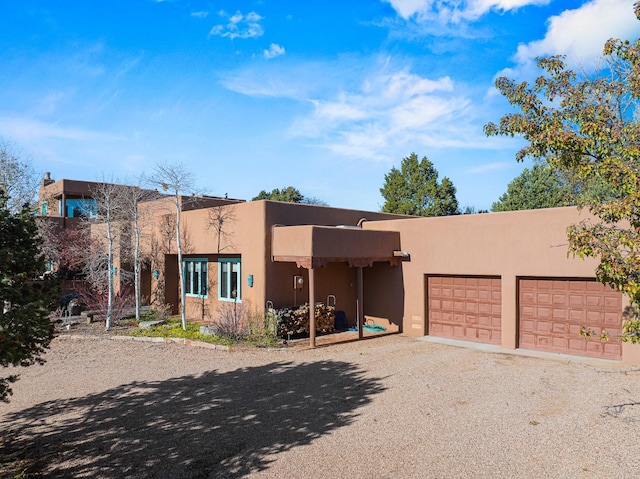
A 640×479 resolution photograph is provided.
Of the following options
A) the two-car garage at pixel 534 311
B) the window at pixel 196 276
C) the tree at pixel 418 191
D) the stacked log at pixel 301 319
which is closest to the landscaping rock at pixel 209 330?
the stacked log at pixel 301 319

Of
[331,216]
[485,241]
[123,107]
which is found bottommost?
[485,241]

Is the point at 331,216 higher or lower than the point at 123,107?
lower

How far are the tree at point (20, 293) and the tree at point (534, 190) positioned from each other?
2827 cm

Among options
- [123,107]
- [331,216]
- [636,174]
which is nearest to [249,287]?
[331,216]

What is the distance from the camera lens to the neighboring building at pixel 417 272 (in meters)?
11.3

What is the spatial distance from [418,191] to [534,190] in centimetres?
947

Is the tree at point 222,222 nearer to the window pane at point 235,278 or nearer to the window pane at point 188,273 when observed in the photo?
the window pane at point 235,278

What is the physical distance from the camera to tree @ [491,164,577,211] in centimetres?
2866

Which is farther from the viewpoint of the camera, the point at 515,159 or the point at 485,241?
the point at 485,241

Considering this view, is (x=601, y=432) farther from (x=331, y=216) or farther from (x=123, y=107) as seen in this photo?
(x=123, y=107)

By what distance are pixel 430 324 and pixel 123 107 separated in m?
11.9

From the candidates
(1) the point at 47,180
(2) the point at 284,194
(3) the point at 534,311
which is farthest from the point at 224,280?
(2) the point at 284,194

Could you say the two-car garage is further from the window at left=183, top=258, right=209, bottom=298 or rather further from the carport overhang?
the window at left=183, top=258, right=209, bottom=298

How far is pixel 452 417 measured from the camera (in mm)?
7008
